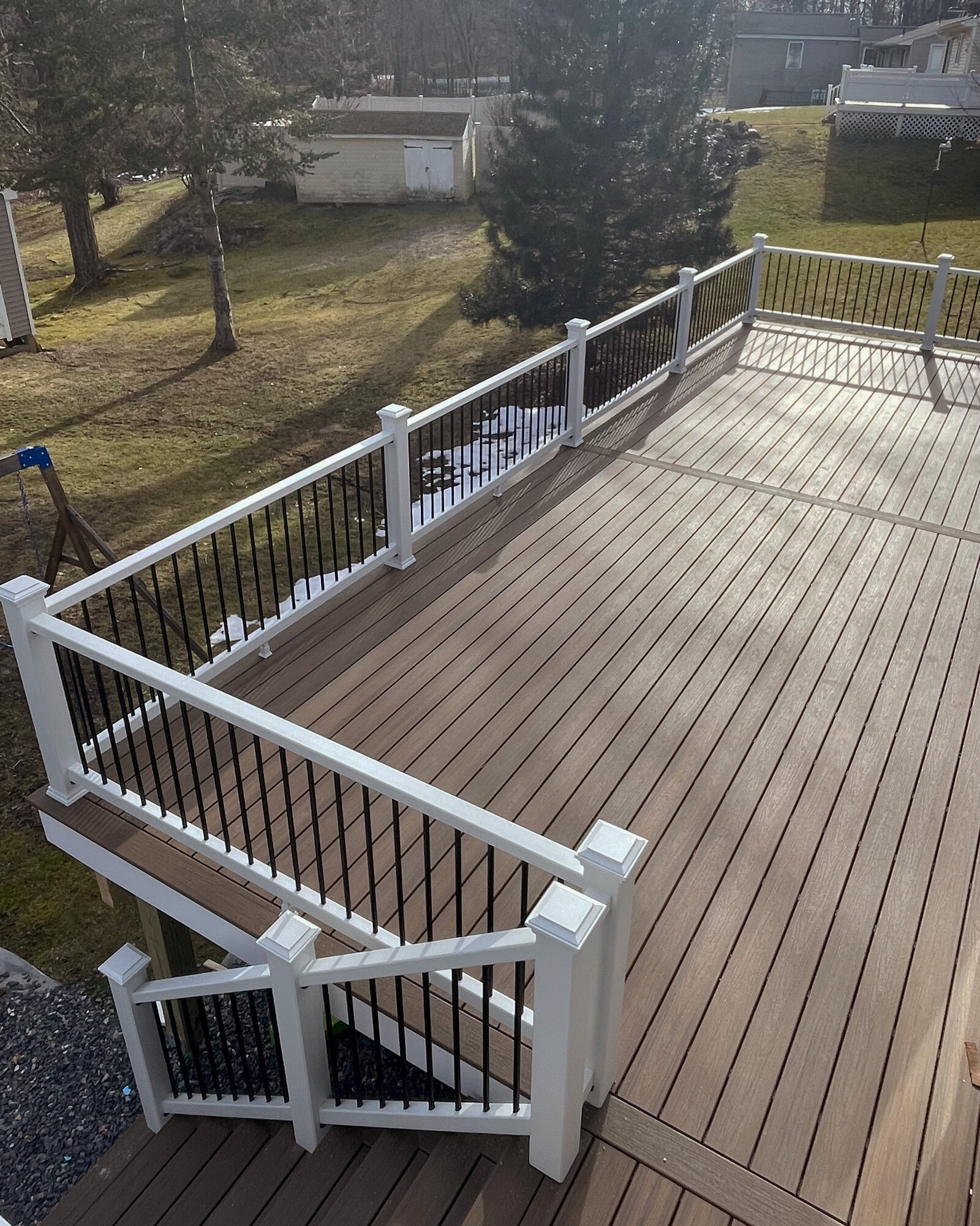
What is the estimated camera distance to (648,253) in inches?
521

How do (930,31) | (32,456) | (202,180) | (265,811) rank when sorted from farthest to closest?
(930,31)
(202,180)
(32,456)
(265,811)

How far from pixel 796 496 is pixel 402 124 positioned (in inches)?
952

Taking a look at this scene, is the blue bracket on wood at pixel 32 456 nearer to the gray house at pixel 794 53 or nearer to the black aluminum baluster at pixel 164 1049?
the black aluminum baluster at pixel 164 1049

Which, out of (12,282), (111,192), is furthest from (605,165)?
(111,192)

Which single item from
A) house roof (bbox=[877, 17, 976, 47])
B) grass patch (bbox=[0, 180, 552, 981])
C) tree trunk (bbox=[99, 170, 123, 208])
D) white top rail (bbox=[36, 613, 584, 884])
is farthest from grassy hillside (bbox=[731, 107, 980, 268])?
white top rail (bbox=[36, 613, 584, 884])

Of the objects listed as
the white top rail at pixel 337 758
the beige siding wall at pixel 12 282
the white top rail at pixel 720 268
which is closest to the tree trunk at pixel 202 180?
the beige siding wall at pixel 12 282

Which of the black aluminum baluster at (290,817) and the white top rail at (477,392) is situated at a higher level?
the white top rail at (477,392)

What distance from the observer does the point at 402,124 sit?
85.7 feet

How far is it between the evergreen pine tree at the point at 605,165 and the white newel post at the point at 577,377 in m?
6.90

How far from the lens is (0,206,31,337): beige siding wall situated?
13367mm

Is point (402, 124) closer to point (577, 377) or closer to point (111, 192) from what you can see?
point (111, 192)

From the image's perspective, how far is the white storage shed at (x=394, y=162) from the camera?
2536 cm

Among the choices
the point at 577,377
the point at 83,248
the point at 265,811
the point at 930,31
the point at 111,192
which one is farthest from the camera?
the point at 930,31

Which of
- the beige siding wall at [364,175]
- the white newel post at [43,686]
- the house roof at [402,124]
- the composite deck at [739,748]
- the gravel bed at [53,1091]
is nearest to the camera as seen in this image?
the composite deck at [739,748]
